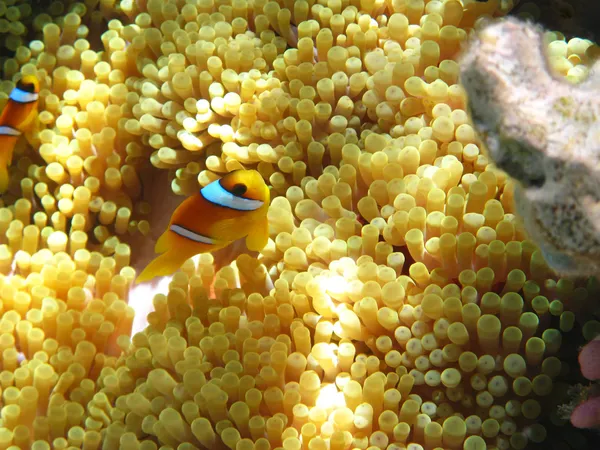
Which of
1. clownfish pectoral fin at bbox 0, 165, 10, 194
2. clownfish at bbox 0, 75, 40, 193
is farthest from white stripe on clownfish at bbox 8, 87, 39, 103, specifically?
clownfish pectoral fin at bbox 0, 165, 10, 194

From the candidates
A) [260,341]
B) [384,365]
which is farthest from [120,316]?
[384,365]

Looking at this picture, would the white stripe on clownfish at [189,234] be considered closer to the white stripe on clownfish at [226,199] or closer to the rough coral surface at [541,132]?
the white stripe on clownfish at [226,199]

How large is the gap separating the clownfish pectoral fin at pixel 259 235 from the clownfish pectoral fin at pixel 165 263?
15cm

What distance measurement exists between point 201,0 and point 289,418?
122cm

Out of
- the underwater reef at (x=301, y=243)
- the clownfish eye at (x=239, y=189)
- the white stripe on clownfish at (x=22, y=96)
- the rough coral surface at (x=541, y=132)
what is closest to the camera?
the rough coral surface at (x=541, y=132)

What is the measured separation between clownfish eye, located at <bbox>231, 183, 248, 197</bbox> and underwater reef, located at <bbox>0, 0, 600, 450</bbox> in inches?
4.8

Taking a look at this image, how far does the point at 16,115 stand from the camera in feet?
5.62

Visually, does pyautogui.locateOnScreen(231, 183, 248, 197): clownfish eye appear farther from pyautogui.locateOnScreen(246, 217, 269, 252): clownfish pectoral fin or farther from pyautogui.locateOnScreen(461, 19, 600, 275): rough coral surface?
pyautogui.locateOnScreen(461, 19, 600, 275): rough coral surface

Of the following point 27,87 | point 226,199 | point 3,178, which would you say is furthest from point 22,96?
point 226,199

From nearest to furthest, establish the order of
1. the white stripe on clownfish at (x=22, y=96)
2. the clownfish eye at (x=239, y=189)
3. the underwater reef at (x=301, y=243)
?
the underwater reef at (x=301, y=243)
the clownfish eye at (x=239, y=189)
the white stripe on clownfish at (x=22, y=96)

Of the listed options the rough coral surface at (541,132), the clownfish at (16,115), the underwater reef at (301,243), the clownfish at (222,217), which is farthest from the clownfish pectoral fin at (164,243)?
the rough coral surface at (541,132)

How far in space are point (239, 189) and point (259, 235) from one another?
12cm

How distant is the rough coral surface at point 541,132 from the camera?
0.65 m

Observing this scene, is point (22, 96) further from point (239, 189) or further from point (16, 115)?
point (239, 189)
